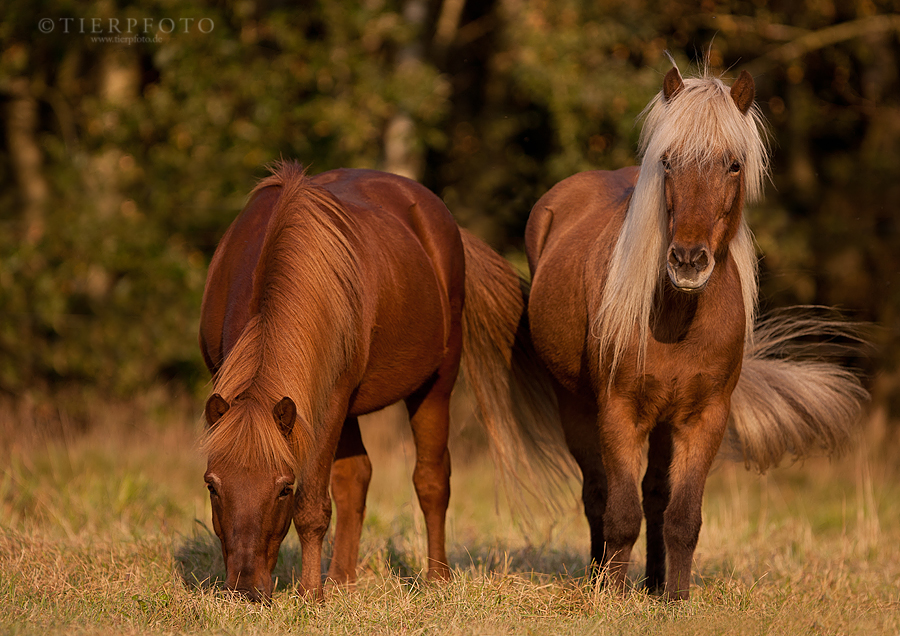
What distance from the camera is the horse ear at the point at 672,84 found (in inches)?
156

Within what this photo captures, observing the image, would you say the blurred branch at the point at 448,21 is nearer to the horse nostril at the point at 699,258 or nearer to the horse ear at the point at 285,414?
the horse nostril at the point at 699,258

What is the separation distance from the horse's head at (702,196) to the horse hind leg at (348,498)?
84.0 inches

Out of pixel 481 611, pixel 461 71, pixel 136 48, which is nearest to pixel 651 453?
Result: pixel 481 611

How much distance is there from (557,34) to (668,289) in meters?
6.30

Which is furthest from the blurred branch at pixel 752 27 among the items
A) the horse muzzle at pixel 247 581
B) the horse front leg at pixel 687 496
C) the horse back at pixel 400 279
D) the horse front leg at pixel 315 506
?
the horse muzzle at pixel 247 581

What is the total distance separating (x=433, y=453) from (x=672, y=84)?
2.32m

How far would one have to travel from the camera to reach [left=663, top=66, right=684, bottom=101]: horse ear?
13.0 ft

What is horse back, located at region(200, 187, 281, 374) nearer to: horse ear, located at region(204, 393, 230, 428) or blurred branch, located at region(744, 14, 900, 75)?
horse ear, located at region(204, 393, 230, 428)

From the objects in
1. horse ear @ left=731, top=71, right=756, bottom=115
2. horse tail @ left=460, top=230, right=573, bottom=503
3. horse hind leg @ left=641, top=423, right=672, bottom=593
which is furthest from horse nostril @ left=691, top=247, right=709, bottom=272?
horse tail @ left=460, top=230, right=573, bottom=503

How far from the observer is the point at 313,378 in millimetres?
3779

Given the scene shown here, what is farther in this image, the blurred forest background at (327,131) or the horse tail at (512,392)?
the blurred forest background at (327,131)

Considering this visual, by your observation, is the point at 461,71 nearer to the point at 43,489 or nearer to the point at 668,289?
the point at 43,489

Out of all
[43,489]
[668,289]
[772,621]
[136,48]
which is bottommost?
[43,489]

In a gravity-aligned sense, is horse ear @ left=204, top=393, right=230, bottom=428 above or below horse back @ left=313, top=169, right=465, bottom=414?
below
